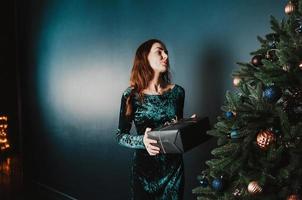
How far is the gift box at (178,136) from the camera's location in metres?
1.62

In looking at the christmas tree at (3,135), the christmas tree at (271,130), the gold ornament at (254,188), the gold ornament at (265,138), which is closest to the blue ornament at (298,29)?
the christmas tree at (271,130)

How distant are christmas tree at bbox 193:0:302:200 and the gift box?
0.33m

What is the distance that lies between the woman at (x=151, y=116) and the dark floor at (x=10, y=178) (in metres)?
2.44

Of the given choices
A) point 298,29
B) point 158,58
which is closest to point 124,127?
point 158,58

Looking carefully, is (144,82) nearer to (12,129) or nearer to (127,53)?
(127,53)

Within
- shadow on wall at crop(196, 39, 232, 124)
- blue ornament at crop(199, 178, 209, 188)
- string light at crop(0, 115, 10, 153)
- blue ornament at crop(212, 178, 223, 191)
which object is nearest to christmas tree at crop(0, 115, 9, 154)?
string light at crop(0, 115, 10, 153)

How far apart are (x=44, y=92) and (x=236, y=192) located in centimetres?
324

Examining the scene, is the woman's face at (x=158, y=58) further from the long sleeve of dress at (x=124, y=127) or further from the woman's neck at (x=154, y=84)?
the long sleeve of dress at (x=124, y=127)

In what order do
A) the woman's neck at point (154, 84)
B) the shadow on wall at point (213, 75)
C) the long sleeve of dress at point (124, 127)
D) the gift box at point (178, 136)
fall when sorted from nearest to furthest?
the gift box at point (178, 136), the long sleeve of dress at point (124, 127), the woman's neck at point (154, 84), the shadow on wall at point (213, 75)

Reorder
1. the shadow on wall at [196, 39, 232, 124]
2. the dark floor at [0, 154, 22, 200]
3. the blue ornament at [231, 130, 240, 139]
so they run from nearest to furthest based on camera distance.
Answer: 1. the blue ornament at [231, 130, 240, 139]
2. the shadow on wall at [196, 39, 232, 124]
3. the dark floor at [0, 154, 22, 200]

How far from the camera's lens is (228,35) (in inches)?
87.9

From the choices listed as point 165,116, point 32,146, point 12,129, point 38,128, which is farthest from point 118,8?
point 12,129

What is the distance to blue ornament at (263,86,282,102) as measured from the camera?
1154 millimetres

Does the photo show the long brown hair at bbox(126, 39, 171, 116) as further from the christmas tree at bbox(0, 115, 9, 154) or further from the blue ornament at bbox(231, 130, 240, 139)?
the christmas tree at bbox(0, 115, 9, 154)
